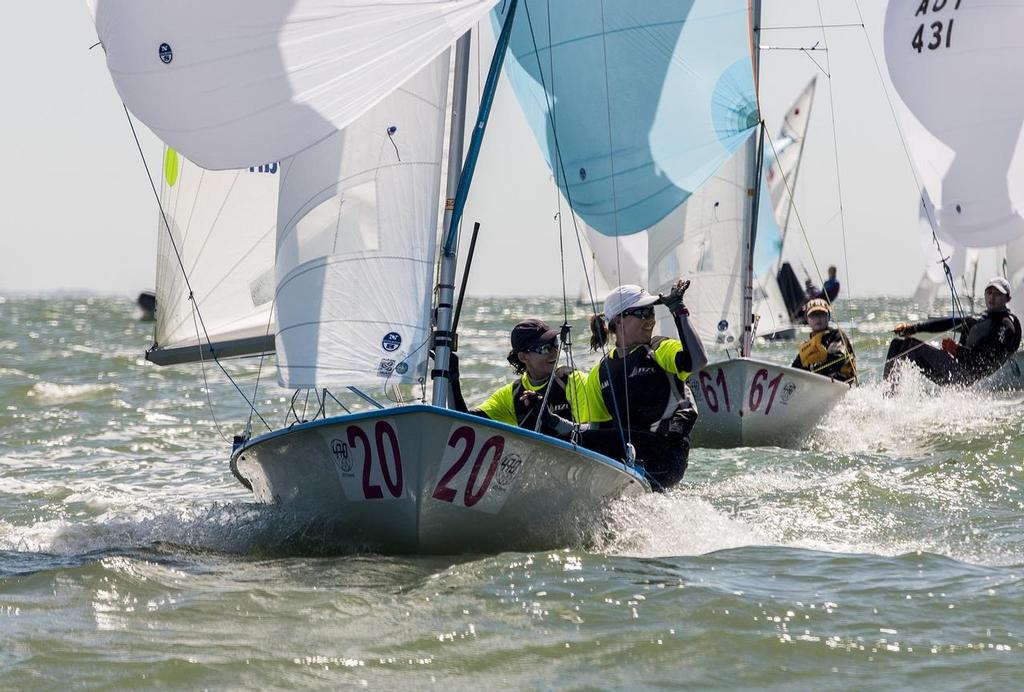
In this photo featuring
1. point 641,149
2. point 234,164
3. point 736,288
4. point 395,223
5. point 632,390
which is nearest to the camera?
point 234,164

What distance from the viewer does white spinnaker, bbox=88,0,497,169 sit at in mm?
5199

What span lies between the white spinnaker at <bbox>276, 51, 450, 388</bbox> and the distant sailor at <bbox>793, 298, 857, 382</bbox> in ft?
19.8

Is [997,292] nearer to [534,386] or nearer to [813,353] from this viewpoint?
[813,353]

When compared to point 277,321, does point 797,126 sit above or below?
above

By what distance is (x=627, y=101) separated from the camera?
29.3 feet

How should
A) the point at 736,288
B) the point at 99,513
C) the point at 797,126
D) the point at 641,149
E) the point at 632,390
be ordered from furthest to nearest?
the point at 797,126
the point at 736,288
the point at 641,149
the point at 99,513
the point at 632,390

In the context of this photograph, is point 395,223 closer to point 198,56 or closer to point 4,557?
point 198,56

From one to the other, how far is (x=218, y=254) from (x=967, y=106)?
21.9 feet

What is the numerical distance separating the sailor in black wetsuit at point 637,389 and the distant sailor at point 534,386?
0.30 feet

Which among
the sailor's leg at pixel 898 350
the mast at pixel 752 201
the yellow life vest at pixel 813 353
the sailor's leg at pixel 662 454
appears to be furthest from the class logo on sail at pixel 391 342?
the sailor's leg at pixel 898 350

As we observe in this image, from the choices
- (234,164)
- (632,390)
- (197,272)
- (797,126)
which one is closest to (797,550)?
(632,390)

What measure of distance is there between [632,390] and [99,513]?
3.40 metres

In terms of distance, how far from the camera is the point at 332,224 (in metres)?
5.90

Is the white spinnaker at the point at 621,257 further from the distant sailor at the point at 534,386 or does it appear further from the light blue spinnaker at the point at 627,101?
the distant sailor at the point at 534,386
